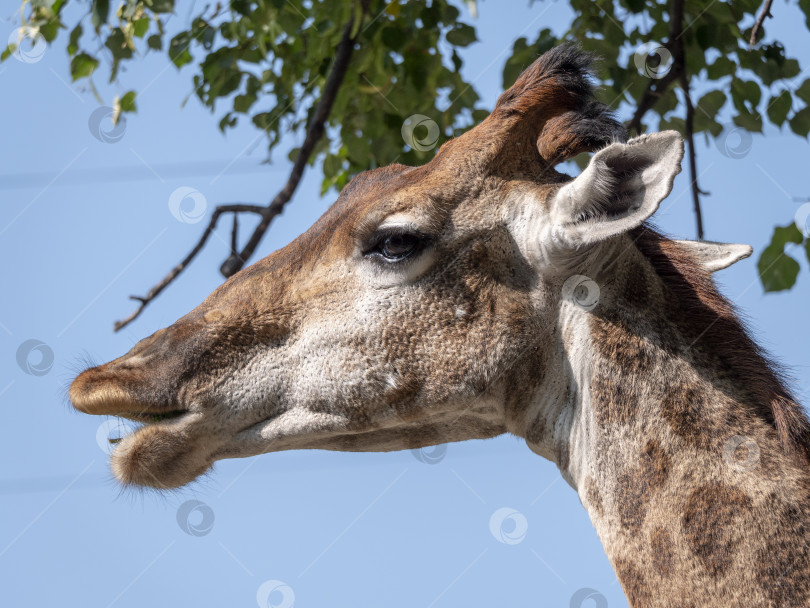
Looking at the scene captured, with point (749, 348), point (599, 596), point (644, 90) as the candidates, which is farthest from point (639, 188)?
point (644, 90)

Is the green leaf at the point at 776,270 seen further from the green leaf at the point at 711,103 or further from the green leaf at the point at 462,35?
the green leaf at the point at 462,35

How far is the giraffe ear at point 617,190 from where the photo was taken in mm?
2613

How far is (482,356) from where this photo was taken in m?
2.81

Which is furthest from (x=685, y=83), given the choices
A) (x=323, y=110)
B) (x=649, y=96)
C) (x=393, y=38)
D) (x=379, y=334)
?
(x=379, y=334)

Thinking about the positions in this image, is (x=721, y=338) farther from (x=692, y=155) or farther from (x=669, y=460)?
(x=692, y=155)

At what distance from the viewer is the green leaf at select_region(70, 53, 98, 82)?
205 inches

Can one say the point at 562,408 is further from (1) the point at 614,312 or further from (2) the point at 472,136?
(2) the point at 472,136

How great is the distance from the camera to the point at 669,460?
263 centimetres

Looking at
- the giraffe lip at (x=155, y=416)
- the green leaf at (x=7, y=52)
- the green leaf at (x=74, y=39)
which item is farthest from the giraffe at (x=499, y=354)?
the green leaf at (x=74, y=39)

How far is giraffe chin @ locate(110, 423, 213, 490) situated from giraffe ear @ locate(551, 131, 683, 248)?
128 cm

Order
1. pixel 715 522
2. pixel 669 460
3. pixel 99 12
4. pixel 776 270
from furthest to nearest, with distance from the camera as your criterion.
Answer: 1. pixel 776 270
2. pixel 99 12
3. pixel 669 460
4. pixel 715 522

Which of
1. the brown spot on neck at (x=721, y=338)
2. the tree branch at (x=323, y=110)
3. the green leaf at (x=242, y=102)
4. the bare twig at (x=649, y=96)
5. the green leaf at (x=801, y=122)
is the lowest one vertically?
the brown spot on neck at (x=721, y=338)

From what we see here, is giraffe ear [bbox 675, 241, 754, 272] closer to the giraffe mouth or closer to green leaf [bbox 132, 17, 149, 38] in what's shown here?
the giraffe mouth

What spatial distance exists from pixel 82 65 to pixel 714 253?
12.2 feet
